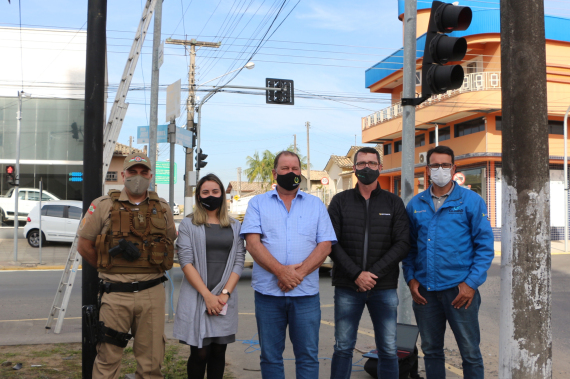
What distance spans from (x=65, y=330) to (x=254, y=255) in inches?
177

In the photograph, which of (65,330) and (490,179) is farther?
(490,179)

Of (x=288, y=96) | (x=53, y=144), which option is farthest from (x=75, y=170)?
(x=288, y=96)

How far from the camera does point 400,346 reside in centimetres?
471

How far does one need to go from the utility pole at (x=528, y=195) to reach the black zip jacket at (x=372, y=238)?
3.70 feet

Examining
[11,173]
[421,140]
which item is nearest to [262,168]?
[421,140]

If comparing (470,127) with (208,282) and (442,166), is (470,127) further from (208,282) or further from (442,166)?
(208,282)

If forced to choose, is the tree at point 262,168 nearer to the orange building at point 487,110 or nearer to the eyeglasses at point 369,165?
the orange building at point 487,110

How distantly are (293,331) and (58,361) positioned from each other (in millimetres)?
2889

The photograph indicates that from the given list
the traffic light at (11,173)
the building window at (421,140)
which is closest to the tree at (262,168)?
the building window at (421,140)

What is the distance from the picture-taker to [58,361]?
5.31 meters

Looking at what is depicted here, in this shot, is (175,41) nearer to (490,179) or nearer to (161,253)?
(490,179)

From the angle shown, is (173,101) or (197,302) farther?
(173,101)

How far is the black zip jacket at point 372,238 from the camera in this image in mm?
4102

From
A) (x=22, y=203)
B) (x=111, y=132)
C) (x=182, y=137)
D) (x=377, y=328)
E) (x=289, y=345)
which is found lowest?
(x=289, y=345)
